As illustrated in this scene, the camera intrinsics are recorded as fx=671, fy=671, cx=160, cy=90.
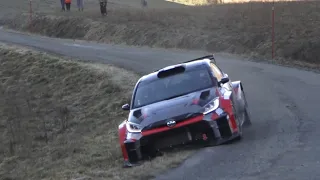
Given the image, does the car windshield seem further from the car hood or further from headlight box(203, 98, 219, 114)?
headlight box(203, 98, 219, 114)

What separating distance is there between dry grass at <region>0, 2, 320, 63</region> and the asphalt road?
9.34 feet

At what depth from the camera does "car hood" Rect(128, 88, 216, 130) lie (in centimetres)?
1109

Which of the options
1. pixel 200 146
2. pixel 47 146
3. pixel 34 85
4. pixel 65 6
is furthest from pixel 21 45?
pixel 200 146

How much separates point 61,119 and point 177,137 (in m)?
11.0

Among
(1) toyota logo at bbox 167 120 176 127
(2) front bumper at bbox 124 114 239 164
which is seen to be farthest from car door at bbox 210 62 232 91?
(1) toyota logo at bbox 167 120 176 127

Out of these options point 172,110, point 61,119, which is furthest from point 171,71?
point 61,119

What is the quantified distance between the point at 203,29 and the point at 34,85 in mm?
9858

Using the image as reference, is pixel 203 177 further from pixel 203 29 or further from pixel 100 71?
pixel 203 29

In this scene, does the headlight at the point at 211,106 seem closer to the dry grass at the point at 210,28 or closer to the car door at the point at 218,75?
the car door at the point at 218,75

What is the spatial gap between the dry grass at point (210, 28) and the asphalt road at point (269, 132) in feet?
9.34

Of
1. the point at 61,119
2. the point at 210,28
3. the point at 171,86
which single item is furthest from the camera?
the point at 210,28

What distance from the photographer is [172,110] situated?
36.8ft

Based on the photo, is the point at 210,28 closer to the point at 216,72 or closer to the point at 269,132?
the point at 216,72

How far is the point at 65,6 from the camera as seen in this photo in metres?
51.8
